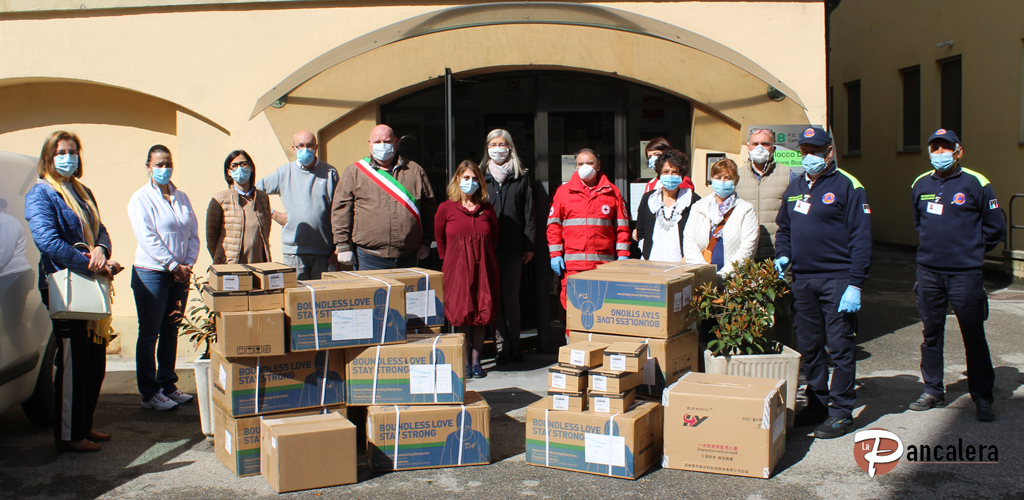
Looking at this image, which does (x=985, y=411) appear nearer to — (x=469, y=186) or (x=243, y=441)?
(x=469, y=186)

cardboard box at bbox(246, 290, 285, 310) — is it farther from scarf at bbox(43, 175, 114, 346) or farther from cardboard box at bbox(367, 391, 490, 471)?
scarf at bbox(43, 175, 114, 346)

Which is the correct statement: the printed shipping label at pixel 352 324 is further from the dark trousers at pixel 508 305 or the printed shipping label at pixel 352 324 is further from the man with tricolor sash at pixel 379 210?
the dark trousers at pixel 508 305

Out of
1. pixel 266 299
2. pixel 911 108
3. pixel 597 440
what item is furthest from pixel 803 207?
pixel 911 108

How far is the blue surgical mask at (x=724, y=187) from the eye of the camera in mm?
5203

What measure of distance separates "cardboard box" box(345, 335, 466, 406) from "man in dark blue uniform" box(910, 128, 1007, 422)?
120 inches

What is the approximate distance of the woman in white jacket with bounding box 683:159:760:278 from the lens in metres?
5.17

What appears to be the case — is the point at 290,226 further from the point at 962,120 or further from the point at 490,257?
the point at 962,120

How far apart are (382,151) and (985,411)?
4.28 m

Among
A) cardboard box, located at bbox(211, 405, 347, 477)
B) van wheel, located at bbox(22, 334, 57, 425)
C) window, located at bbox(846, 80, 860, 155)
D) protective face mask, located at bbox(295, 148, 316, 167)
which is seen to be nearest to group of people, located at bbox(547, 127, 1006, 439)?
protective face mask, located at bbox(295, 148, 316, 167)

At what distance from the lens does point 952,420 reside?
15.8ft

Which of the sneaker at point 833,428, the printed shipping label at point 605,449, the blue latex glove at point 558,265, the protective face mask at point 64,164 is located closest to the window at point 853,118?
the blue latex glove at point 558,265

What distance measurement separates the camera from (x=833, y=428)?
454 centimetres

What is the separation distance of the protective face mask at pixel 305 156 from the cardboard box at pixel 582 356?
9.05 feet

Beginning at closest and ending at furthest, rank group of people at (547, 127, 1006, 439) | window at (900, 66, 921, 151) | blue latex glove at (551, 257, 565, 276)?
1. group of people at (547, 127, 1006, 439)
2. blue latex glove at (551, 257, 565, 276)
3. window at (900, 66, 921, 151)
